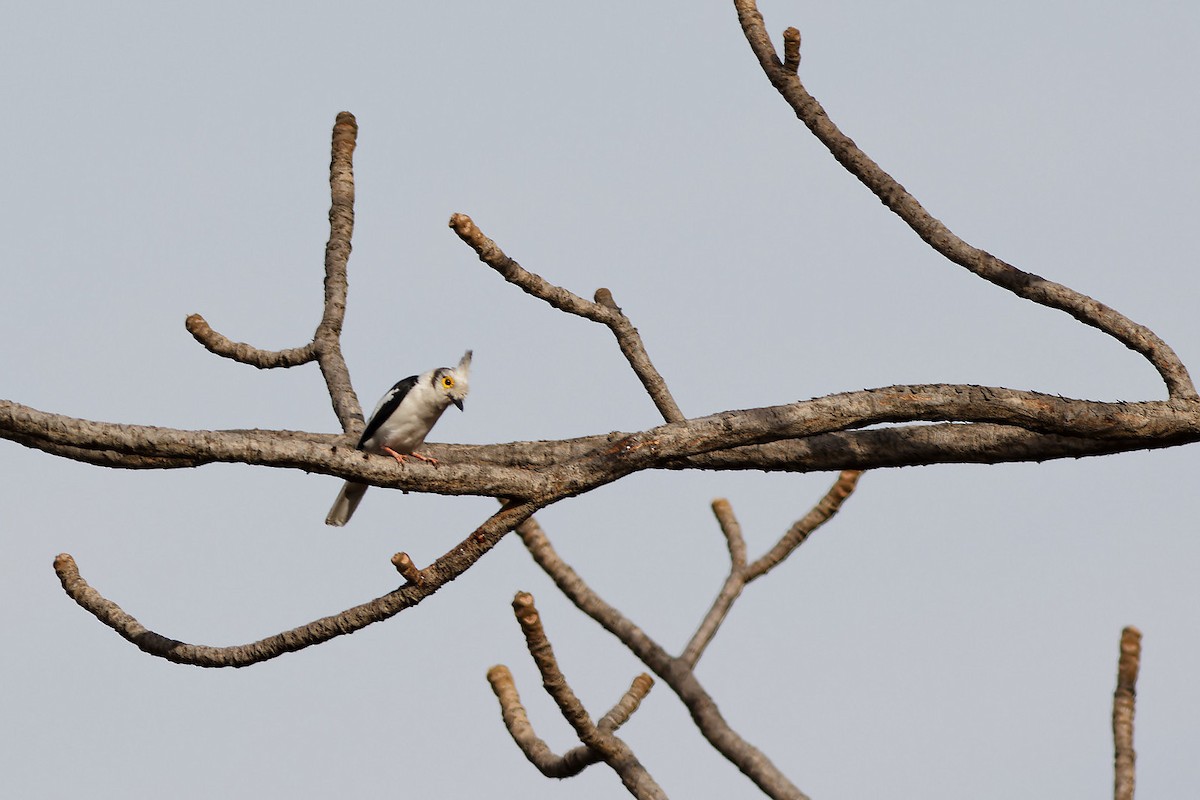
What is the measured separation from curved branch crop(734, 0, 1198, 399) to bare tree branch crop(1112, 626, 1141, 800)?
76.7 inches

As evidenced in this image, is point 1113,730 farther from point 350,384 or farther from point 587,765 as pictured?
point 350,384

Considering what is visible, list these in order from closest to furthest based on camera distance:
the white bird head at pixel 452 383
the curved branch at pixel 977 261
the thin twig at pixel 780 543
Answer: the curved branch at pixel 977 261, the white bird head at pixel 452 383, the thin twig at pixel 780 543

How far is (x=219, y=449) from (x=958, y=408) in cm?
316

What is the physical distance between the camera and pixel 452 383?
29.6 ft

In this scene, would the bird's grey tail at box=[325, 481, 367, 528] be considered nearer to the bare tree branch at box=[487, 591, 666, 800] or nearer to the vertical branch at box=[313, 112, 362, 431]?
the vertical branch at box=[313, 112, 362, 431]

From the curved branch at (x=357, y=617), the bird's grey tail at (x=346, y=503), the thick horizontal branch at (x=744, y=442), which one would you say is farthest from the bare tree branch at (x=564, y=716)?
the bird's grey tail at (x=346, y=503)

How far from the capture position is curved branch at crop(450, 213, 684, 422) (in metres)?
7.63

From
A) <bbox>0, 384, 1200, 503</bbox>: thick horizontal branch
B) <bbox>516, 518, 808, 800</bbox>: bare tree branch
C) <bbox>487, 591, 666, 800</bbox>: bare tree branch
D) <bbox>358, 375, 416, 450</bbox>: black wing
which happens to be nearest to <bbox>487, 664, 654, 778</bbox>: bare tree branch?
<bbox>487, 591, 666, 800</bbox>: bare tree branch

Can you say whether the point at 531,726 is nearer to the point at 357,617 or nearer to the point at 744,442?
the point at 357,617

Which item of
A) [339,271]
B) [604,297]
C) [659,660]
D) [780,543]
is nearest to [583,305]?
[604,297]

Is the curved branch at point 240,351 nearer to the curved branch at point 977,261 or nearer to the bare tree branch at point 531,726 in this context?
the bare tree branch at point 531,726

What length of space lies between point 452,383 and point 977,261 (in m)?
3.26

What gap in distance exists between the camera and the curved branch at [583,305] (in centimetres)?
763

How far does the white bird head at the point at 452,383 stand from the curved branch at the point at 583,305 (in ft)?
3.27
